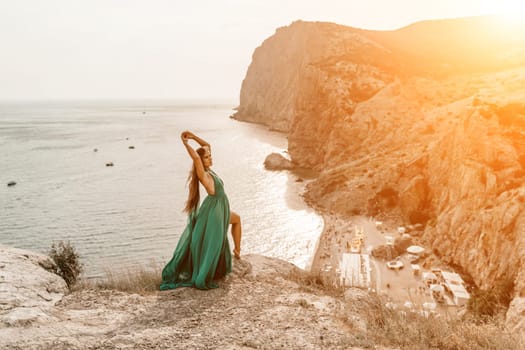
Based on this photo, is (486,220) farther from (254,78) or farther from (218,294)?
(254,78)

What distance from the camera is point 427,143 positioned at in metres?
55.8

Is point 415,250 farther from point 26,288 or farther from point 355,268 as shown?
point 26,288

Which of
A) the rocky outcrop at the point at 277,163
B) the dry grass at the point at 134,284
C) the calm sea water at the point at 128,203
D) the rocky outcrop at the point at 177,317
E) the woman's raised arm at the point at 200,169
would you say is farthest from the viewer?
the rocky outcrop at the point at 277,163

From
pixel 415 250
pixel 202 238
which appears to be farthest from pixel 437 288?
pixel 202 238

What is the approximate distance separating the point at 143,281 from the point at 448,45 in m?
180

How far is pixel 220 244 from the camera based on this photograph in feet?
27.7

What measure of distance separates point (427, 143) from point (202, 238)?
53858mm

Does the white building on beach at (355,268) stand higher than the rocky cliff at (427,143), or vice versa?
the rocky cliff at (427,143)

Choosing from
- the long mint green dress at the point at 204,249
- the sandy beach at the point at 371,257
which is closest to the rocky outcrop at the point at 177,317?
the long mint green dress at the point at 204,249

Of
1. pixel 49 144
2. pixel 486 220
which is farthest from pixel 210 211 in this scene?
pixel 49 144

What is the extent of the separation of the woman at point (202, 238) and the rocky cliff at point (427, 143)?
65.8 ft

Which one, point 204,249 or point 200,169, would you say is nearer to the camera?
point 200,169

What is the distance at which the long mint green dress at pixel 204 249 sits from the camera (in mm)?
8375

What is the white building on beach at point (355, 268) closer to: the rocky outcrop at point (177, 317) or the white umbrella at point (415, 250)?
the white umbrella at point (415, 250)
